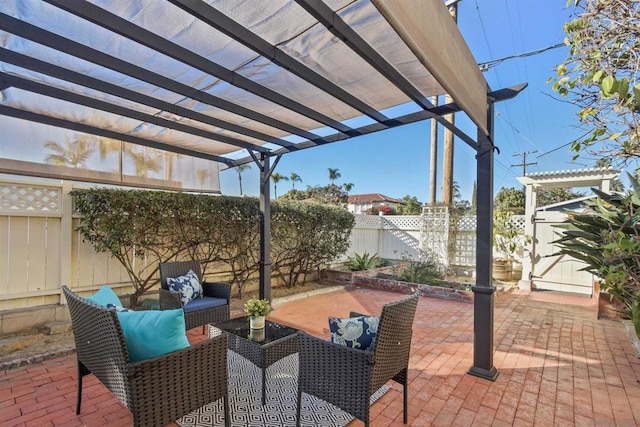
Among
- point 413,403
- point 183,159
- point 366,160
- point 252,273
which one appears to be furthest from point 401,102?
point 366,160

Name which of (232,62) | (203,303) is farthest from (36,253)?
(232,62)

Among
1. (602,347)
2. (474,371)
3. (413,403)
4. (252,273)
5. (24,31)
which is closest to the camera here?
(24,31)

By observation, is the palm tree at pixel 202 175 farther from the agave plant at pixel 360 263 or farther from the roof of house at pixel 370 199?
the roof of house at pixel 370 199

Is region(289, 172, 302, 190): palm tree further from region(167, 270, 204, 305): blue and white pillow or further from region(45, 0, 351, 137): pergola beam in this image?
region(45, 0, 351, 137): pergola beam

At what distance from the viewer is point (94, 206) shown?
413 cm

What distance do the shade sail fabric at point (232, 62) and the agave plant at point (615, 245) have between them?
1497mm

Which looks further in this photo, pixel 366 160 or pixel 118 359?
pixel 366 160

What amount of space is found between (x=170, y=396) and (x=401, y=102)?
3004mm

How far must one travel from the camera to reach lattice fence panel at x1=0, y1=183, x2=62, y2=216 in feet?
12.3

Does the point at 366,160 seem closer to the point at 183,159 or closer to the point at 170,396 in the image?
the point at 183,159

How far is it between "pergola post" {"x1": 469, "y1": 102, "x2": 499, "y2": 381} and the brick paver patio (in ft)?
0.62

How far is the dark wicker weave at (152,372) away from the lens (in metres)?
1.79

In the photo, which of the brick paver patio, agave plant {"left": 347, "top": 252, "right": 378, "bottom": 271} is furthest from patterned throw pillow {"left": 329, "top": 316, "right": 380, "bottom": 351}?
agave plant {"left": 347, "top": 252, "right": 378, "bottom": 271}

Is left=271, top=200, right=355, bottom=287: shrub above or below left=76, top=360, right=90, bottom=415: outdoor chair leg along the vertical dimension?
above
